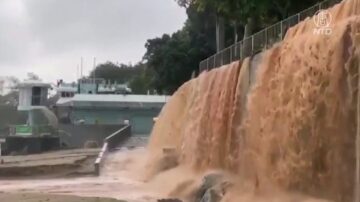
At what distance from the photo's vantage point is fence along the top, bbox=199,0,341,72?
1823 centimetres

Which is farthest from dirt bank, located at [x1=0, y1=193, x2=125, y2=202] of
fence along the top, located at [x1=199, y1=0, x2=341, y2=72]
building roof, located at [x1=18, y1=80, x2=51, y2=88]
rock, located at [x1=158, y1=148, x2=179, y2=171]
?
building roof, located at [x1=18, y1=80, x2=51, y2=88]

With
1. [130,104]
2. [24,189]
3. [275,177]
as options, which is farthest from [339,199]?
[130,104]

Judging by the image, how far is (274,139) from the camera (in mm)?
16391

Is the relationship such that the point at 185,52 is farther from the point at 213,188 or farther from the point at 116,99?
the point at 213,188

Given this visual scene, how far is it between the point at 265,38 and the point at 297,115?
26.8ft

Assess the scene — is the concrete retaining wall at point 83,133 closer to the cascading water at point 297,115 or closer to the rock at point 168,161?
the rock at point 168,161

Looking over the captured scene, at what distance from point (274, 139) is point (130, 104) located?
163ft

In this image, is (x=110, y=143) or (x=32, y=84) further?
(x=32, y=84)

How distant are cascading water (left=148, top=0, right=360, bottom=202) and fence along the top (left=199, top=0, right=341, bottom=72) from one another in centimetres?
111

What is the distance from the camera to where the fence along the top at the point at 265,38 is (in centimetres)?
1823

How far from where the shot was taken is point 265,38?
22.7 metres

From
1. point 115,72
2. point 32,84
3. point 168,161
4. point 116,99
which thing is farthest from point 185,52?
point 115,72

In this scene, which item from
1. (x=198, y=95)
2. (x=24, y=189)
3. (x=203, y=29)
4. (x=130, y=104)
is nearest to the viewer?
(x=24, y=189)

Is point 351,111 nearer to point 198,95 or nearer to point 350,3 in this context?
point 350,3
